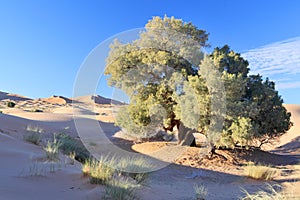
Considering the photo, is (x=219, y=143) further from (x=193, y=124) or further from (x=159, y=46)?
(x=159, y=46)

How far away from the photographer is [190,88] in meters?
11.5

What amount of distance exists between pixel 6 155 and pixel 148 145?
349 inches

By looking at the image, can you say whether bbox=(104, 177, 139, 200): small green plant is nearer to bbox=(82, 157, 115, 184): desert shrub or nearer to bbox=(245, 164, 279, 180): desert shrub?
bbox=(82, 157, 115, 184): desert shrub

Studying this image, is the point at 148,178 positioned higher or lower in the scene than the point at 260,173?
lower

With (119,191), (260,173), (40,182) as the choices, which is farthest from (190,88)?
(40,182)

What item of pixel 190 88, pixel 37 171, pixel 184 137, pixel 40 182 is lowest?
pixel 40 182

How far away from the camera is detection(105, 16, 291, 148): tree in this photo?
11031mm

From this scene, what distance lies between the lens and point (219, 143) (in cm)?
1148

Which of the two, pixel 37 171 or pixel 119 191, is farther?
pixel 37 171

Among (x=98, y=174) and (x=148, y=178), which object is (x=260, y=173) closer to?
(x=148, y=178)

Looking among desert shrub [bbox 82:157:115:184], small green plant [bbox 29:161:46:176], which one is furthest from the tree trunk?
small green plant [bbox 29:161:46:176]

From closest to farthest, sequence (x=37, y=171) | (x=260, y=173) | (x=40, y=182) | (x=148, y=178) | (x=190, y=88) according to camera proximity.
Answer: (x=40, y=182), (x=37, y=171), (x=148, y=178), (x=260, y=173), (x=190, y=88)

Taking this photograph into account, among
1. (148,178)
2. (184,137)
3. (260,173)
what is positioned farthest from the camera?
(184,137)

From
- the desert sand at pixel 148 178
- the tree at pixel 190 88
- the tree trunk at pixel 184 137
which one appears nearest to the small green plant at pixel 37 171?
the desert sand at pixel 148 178
